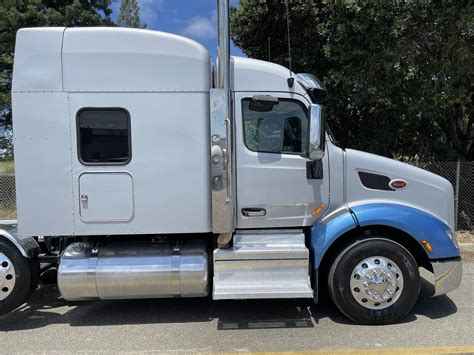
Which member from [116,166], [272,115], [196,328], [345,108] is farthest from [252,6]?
[196,328]

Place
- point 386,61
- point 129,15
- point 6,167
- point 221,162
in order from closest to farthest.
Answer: point 221,162
point 386,61
point 6,167
point 129,15

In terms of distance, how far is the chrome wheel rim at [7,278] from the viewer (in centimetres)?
449

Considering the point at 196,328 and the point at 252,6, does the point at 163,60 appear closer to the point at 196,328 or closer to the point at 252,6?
the point at 196,328

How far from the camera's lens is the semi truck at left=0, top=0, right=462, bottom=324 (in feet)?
14.3

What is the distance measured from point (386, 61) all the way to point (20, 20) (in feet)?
34.9

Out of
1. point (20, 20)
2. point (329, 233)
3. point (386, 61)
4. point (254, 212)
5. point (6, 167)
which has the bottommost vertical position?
point (329, 233)

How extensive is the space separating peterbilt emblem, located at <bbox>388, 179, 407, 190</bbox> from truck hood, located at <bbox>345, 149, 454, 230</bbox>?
0.02 meters

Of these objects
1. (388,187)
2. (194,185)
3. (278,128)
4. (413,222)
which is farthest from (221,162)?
(413,222)

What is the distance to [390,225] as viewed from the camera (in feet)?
14.8

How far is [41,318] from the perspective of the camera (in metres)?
4.82

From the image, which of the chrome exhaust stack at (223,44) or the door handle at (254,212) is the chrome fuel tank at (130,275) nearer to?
the door handle at (254,212)

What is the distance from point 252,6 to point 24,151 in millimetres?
7467

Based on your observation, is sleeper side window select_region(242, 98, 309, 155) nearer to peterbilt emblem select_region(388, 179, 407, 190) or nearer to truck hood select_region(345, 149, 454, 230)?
truck hood select_region(345, 149, 454, 230)

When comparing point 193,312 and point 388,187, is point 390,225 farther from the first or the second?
point 193,312
